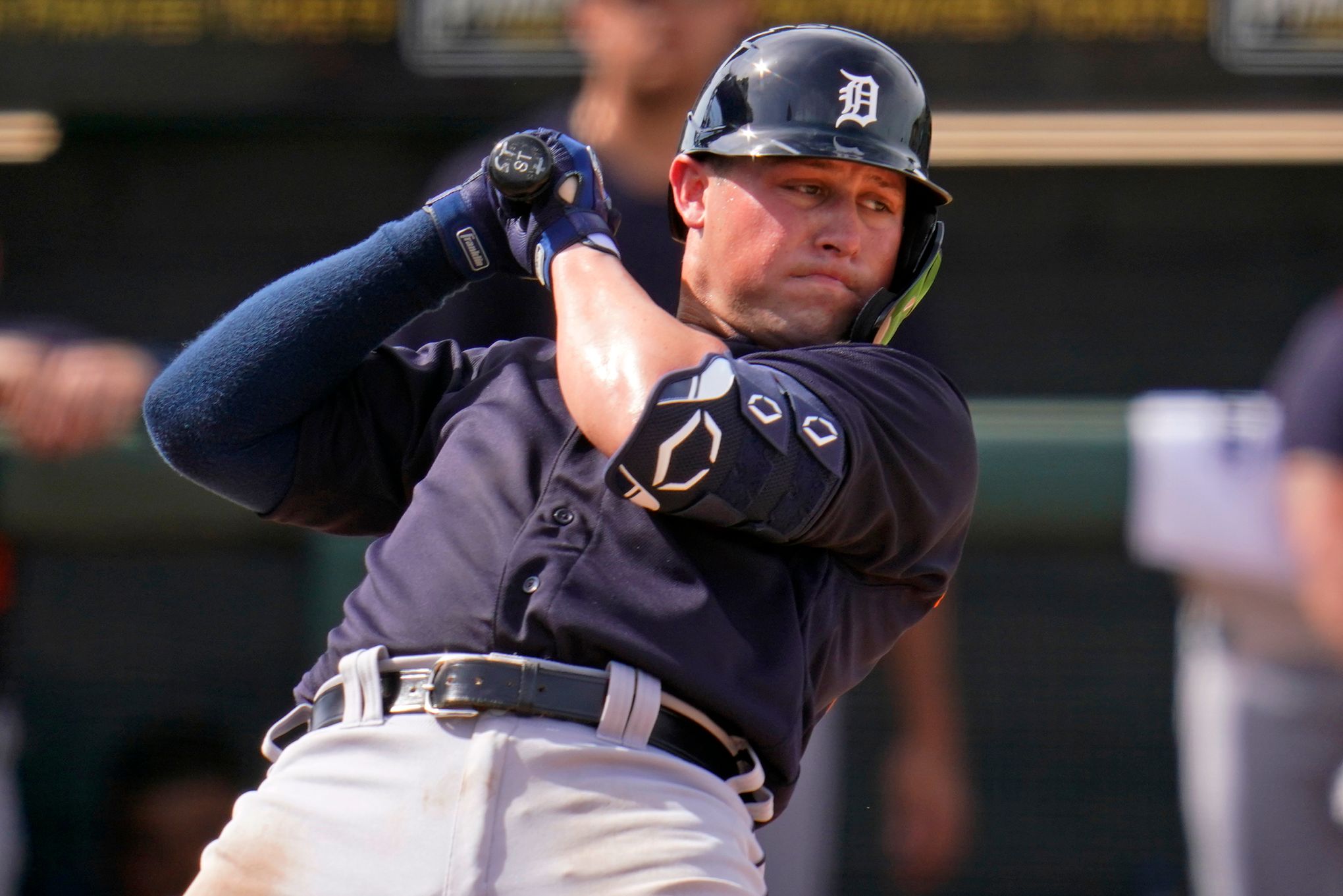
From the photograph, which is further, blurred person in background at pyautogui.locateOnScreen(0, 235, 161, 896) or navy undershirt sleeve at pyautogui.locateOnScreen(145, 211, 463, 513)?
blurred person in background at pyautogui.locateOnScreen(0, 235, 161, 896)

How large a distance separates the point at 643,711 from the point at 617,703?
0.03 m

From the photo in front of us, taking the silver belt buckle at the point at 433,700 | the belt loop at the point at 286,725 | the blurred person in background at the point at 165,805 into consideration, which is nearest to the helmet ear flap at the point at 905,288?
the silver belt buckle at the point at 433,700

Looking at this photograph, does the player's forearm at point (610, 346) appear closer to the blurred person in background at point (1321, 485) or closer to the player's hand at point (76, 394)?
the blurred person in background at point (1321, 485)

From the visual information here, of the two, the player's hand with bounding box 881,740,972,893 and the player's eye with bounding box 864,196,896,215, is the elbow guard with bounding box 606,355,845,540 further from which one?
the player's hand with bounding box 881,740,972,893

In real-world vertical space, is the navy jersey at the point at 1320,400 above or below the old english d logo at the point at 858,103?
below

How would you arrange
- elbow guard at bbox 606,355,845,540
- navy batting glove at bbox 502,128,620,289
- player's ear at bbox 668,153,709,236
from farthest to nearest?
player's ear at bbox 668,153,709,236
navy batting glove at bbox 502,128,620,289
elbow guard at bbox 606,355,845,540

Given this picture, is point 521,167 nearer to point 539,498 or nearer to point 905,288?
point 539,498

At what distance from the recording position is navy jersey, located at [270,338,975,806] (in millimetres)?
1701

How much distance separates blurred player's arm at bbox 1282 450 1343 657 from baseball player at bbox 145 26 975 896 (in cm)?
138

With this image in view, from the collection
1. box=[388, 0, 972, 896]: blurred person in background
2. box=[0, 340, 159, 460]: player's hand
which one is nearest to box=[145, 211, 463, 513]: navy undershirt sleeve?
box=[388, 0, 972, 896]: blurred person in background

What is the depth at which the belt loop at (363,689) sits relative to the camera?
1.73m

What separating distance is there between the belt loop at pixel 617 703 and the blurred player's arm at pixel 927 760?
1.58m

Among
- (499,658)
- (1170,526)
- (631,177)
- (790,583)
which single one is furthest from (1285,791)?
(499,658)

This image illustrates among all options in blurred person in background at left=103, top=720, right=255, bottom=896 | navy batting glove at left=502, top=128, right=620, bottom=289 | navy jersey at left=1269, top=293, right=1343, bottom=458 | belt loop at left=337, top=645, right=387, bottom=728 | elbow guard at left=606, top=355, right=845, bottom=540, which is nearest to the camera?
elbow guard at left=606, top=355, right=845, bottom=540
